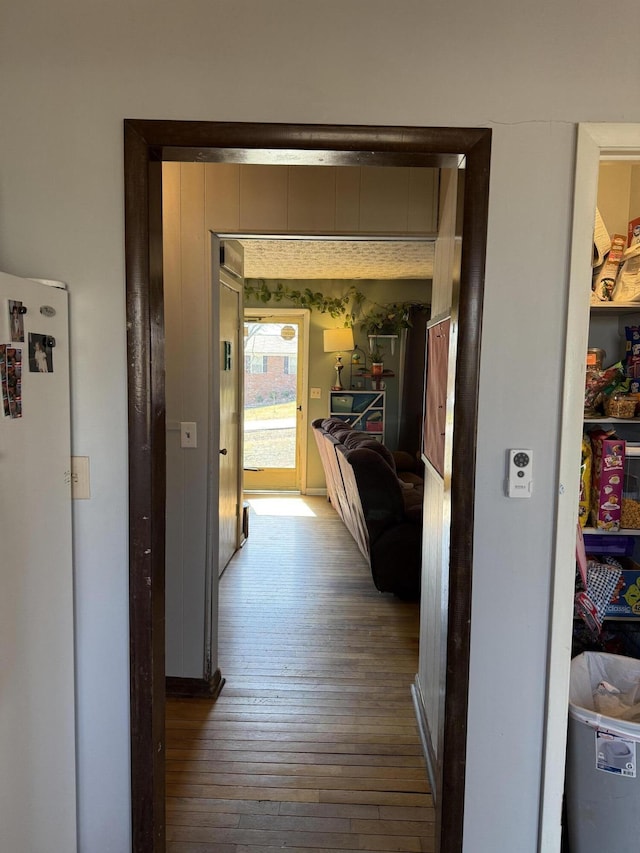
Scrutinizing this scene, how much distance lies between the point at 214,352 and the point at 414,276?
13.2 ft

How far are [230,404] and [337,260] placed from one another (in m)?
1.83

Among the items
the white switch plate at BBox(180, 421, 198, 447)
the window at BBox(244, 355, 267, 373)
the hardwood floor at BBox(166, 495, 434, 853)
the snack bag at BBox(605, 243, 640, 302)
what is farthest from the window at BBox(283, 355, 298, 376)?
the snack bag at BBox(605, 243, 640, 302)

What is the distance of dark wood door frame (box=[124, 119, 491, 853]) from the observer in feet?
4.35

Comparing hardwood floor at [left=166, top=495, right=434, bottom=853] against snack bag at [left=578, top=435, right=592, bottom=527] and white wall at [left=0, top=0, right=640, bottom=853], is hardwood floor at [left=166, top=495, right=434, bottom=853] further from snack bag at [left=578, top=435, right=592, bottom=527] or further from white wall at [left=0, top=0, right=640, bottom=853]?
snack bag at [left=578, top=435, right=592, bottom=527]

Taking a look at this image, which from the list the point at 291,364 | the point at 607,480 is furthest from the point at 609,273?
the point at 291,364

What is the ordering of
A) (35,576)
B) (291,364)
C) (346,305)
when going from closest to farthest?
(35,576) → (346,305) → (291,364)

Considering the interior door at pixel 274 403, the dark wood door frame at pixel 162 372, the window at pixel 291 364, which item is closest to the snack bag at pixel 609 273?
the dark wood door frame at pixel 162 372

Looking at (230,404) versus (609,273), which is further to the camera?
(230,404)

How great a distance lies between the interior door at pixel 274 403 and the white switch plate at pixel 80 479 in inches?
203

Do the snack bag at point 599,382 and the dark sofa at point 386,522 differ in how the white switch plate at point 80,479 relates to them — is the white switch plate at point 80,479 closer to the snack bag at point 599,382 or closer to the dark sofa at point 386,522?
the snack bag at point 599,382

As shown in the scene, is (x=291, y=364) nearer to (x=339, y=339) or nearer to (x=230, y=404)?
(x=339, y=339)

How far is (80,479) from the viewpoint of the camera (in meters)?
1.43

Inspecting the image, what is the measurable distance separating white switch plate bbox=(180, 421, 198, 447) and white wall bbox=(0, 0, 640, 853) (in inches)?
41.8

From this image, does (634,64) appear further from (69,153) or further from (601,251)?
(69,153)
